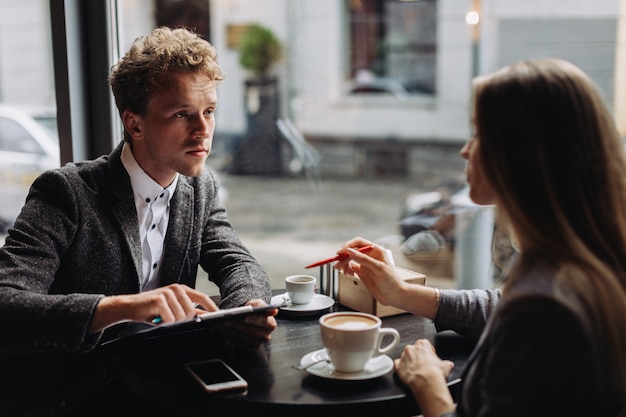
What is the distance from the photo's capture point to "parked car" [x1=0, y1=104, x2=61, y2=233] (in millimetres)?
2773

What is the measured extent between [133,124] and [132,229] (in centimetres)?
26

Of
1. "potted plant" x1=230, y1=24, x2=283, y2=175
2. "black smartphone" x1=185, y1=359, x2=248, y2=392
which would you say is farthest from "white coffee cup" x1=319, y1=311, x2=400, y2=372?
"potted plant" x1=230, y1=24, x2=283, y2=175

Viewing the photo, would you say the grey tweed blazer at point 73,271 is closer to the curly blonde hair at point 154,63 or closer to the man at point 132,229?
the man at point 132,229

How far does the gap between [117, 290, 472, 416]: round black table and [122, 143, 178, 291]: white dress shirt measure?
13.8 inches

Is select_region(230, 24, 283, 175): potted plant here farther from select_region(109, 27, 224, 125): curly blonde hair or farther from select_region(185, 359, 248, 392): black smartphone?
select_region(185, 359, 248, 392): black smartphone

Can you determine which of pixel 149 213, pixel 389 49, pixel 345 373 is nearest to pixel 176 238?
pixel 149 213

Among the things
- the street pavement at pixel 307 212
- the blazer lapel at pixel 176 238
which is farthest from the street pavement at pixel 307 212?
the blazer lapel at pixel 176 238

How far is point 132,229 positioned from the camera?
1.63 m

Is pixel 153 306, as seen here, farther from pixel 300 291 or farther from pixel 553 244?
pixel 553 244

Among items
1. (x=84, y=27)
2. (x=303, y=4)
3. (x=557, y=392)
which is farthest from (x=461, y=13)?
(x=557, y=392)

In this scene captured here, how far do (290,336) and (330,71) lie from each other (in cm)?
464

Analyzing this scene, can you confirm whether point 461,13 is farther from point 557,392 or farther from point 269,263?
point 557,392

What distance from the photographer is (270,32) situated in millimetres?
5172

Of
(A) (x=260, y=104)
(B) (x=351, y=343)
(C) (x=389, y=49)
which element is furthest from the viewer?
(C) (x=389, y=49)
